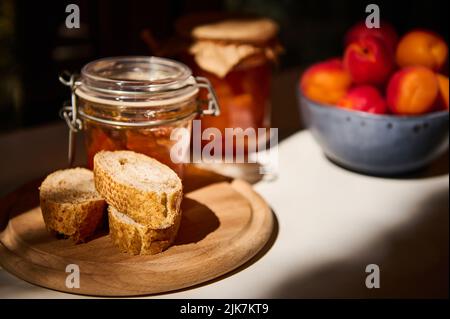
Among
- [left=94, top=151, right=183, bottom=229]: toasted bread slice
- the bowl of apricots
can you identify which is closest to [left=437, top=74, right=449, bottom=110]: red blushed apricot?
the bowl of apricots

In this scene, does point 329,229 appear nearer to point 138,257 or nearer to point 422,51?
point 138,257

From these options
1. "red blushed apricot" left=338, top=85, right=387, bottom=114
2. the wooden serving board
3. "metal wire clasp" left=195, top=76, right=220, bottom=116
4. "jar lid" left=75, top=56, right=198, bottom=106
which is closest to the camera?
→ the wooden serving board

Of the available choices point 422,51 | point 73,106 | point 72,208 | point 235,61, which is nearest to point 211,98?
point 235,61

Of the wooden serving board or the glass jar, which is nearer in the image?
the wooden serving board

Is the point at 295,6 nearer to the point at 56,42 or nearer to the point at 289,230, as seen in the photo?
the point at 56,42

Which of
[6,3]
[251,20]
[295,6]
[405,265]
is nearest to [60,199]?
[405,265]

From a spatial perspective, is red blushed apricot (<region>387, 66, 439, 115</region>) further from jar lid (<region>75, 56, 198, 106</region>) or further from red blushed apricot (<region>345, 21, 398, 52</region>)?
jar lid (<region>75, 56, 198, 106</region>)
